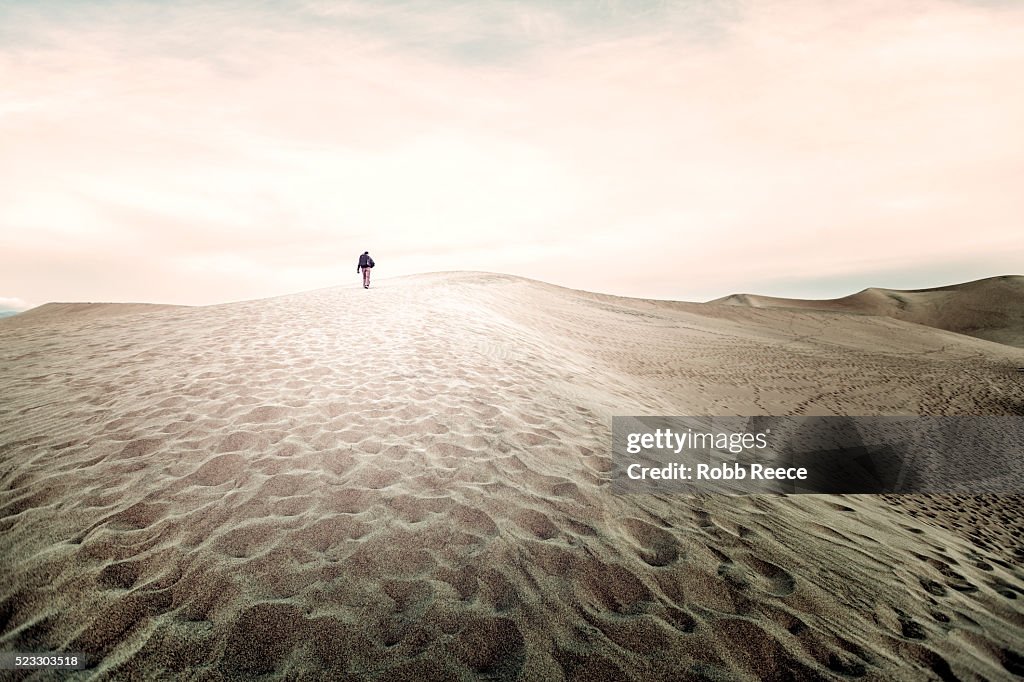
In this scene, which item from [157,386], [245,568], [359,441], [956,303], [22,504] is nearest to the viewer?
[245,568]

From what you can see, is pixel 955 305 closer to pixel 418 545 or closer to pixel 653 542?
pixel 653 542

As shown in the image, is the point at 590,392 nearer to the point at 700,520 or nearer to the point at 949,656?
the point at 700,520

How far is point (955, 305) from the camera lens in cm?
5100

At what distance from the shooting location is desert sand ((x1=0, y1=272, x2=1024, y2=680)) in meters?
2.80

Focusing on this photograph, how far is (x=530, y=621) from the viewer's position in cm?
299

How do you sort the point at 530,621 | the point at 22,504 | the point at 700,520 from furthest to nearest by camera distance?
1. the point at 700,520
2. the point at 22,504
3. the point at 530,621

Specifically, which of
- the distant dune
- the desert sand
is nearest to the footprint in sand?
the desert sand

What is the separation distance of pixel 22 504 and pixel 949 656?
814cm

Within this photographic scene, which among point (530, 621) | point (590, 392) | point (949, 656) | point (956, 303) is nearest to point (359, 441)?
point (530, 621)

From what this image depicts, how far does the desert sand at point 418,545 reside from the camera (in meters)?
2.80

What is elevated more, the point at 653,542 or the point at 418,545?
the point at 418,545

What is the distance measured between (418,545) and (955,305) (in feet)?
241

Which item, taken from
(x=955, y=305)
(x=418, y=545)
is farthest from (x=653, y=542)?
(x=955, y=305)

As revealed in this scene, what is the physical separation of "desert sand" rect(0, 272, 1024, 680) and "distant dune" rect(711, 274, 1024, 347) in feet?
183
